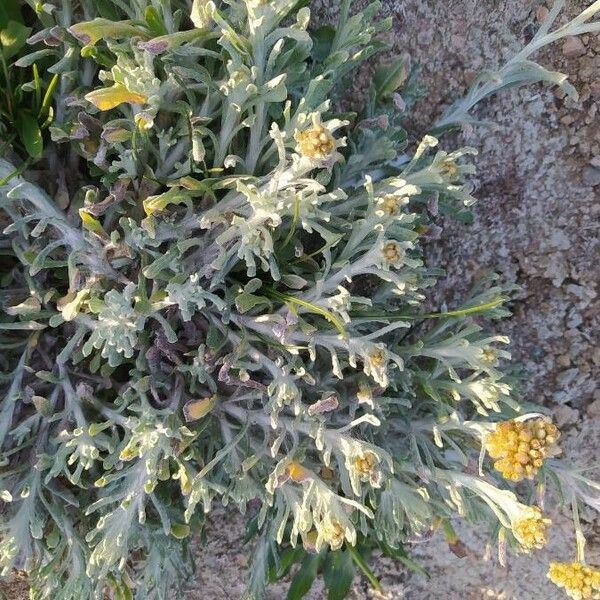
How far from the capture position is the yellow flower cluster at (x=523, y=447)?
1.43 meters

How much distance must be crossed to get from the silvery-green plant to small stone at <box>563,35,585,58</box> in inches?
17.6

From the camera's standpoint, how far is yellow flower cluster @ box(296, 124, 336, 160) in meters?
1.29

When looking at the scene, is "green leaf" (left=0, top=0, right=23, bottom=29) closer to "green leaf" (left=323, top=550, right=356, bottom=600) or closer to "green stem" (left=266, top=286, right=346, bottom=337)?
"green stem" (left=266, top=286, right=346, bottom=337)

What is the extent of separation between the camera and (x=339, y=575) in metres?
2.40

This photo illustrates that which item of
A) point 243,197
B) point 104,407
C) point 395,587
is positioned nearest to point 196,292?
point 243,197

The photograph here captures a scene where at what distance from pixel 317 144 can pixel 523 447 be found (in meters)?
0.73

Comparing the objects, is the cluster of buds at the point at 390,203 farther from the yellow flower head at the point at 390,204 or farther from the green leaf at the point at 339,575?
the green leaf at the point at 339,575

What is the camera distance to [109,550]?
173 cm

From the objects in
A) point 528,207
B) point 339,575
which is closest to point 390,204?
point 528,207

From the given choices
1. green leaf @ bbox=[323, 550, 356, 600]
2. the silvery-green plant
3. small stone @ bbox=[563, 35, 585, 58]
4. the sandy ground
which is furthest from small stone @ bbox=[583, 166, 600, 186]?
green leaf @ bbox=[323, 550, 356, 600]

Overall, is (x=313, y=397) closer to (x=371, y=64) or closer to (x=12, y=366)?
(x=12, y=366)

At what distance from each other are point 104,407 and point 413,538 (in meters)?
1.24

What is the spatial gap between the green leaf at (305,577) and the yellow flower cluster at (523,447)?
3.81ft

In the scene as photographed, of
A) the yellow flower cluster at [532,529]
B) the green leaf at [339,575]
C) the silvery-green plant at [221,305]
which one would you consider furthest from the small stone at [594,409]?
the yellow flower cluster at [532,529]
